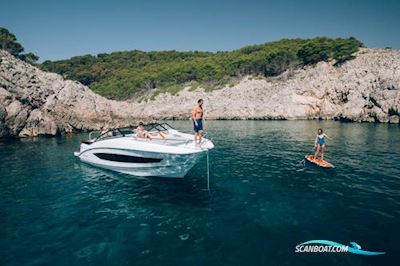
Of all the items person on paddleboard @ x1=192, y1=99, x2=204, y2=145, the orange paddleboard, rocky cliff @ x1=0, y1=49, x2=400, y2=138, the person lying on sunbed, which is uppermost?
rocky cliff @ x1=0, y1=49, x2=400, y2=138

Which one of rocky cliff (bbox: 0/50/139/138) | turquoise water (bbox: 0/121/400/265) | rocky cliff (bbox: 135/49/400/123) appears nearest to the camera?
turquoise water (bbox: 0/121/400/265)

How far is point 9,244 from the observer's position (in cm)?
746

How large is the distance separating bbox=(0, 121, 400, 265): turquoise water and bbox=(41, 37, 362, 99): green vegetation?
59854mm

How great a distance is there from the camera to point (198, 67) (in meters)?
84.4

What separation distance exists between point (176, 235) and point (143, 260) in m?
1.45

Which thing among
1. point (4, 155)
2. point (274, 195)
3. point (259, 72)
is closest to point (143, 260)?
point (274, 195)

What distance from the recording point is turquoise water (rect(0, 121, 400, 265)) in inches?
267

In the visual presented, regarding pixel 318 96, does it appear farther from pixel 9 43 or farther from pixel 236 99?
pixel 9 43

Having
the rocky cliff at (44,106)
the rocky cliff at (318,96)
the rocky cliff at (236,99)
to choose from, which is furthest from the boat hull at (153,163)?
the rocky cliff at (318,96)

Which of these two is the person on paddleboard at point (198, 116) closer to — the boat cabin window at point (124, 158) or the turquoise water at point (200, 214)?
the boat cabin window at point (124, 158)

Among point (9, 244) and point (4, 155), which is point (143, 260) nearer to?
point (9, 244)

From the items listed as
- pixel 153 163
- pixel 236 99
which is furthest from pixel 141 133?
pixel 236 99

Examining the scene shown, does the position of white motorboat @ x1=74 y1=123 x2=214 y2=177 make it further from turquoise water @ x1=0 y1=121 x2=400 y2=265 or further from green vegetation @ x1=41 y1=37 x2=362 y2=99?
green vegetation @ x1=41 y1=37 x2=362 y2=99

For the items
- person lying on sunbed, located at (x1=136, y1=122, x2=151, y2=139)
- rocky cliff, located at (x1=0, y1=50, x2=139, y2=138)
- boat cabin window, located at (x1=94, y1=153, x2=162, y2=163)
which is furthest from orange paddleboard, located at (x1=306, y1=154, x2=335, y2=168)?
rocky cliff, located at (x1=0, y1=50, x2=139, y2=138)
